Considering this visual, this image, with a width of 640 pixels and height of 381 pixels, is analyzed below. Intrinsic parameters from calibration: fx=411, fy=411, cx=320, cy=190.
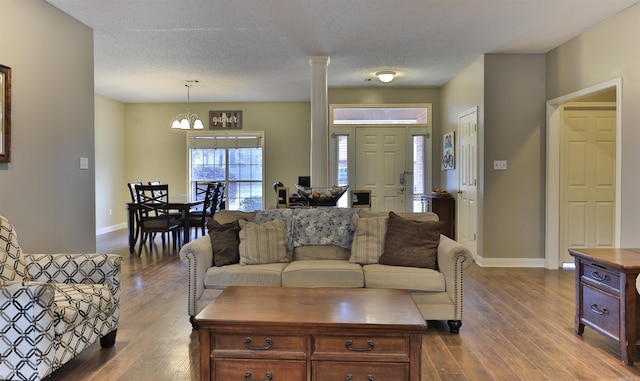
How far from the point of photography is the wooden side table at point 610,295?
7.89ft

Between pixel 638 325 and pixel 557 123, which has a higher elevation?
pixel 557 123

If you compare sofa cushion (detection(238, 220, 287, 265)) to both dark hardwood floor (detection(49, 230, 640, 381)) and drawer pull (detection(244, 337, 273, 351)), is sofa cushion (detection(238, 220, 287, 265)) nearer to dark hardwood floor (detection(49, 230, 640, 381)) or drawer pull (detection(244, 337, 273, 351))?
dark hardwood floor (detection(49, 230, 640, 381))

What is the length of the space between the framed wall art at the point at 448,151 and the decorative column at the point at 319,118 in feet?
7.25

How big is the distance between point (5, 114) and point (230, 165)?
5591mm

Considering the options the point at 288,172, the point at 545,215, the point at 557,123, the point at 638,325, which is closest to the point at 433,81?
the point at 557,123

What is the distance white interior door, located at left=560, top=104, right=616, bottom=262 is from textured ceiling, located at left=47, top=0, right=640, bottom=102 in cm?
103

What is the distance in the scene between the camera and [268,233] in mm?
3301

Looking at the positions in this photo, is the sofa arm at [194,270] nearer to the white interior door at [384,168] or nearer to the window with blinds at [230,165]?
the white interior door at [384,168]

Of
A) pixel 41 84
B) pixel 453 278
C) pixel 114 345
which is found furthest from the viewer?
pixel 41 84

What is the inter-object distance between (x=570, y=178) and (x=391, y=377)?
4.38 meters

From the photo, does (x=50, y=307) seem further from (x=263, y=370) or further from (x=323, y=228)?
(x=323, y=228)

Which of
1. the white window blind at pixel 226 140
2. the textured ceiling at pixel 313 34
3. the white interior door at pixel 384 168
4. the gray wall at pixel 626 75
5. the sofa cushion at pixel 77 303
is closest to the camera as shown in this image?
the sofa cushion at pixel 77 303

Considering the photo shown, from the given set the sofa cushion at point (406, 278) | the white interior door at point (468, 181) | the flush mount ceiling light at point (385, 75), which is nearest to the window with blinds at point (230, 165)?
the flush mount ceiling light at point (385, 75)

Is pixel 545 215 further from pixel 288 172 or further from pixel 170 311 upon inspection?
pixel 288 172
